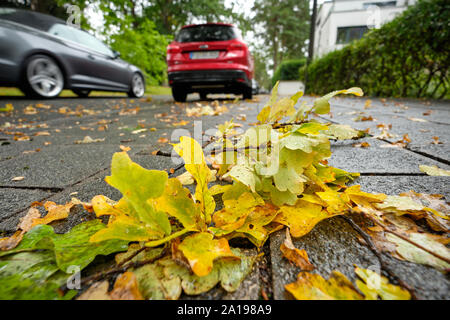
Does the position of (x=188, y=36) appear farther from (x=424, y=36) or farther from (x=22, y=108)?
(x=424, y=36)

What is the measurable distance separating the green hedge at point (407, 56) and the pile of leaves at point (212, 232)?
6.35 meters

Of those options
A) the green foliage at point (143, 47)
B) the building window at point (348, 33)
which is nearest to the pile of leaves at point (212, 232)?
the green foliage at point (143, 47)

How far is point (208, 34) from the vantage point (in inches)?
215

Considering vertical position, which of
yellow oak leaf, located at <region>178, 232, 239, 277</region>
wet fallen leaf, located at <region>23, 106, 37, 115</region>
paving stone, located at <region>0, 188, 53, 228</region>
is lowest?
paving stone, located at <region>0, 188, 53, 228</region>

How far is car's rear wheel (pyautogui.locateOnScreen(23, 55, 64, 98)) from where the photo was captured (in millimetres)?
4578

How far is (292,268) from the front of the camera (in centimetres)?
51

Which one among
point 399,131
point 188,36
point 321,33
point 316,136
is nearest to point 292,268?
point 316,136

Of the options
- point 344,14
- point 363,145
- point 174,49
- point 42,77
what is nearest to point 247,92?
point 174,49

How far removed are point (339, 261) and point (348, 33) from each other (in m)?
25.9

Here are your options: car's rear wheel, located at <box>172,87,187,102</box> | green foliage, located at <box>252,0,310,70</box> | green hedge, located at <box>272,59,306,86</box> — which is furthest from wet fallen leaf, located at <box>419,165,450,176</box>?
green foliage, located at <box>252,0,310,70</box>

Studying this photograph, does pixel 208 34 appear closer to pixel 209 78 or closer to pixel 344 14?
pixel 209 78

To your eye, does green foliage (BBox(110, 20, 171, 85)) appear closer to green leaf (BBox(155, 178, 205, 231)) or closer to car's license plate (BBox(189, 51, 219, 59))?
car's license plate (BBox(189, 51, 219, 59))

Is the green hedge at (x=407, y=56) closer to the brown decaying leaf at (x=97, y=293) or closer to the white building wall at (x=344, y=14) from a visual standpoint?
the brown decaying leaf at (x=97, y=293)

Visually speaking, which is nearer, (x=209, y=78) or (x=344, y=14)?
(x=209, y=78)
